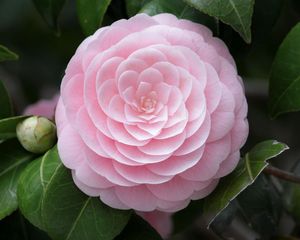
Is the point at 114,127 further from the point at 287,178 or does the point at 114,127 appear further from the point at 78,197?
the point at 287,178

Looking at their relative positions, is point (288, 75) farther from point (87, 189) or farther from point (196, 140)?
point (87, 189)

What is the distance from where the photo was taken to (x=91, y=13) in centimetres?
97

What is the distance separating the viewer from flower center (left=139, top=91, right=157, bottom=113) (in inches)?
34.7

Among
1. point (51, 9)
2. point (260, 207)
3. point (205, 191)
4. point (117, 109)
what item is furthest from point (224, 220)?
point (51, 9)

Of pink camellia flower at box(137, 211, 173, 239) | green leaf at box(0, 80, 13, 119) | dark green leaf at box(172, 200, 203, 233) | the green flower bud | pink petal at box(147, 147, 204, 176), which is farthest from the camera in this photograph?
dark green leaf at box(172, 200, 203, 233)

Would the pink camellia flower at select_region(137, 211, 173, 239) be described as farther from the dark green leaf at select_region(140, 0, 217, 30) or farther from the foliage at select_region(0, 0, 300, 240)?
the dark green leaf at select_region(140, 0, 217, 30)

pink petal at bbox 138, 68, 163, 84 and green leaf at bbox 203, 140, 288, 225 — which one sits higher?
pink petal at bbox 138, 68, 163, 84

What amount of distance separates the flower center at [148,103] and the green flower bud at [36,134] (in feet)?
0.49

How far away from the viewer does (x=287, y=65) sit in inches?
38.0

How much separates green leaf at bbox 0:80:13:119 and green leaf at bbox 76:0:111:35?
0.16 meters

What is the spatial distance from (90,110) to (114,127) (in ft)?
0.12

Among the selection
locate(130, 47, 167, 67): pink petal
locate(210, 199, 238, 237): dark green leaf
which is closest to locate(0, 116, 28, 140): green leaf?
locate(130, 47, 167, 67): pink petal

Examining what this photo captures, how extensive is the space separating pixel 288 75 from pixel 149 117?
0.73 feet

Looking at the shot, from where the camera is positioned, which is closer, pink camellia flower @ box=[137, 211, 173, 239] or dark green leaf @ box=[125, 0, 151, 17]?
dark green leaf @ box=[125, 0, 151, 17]
